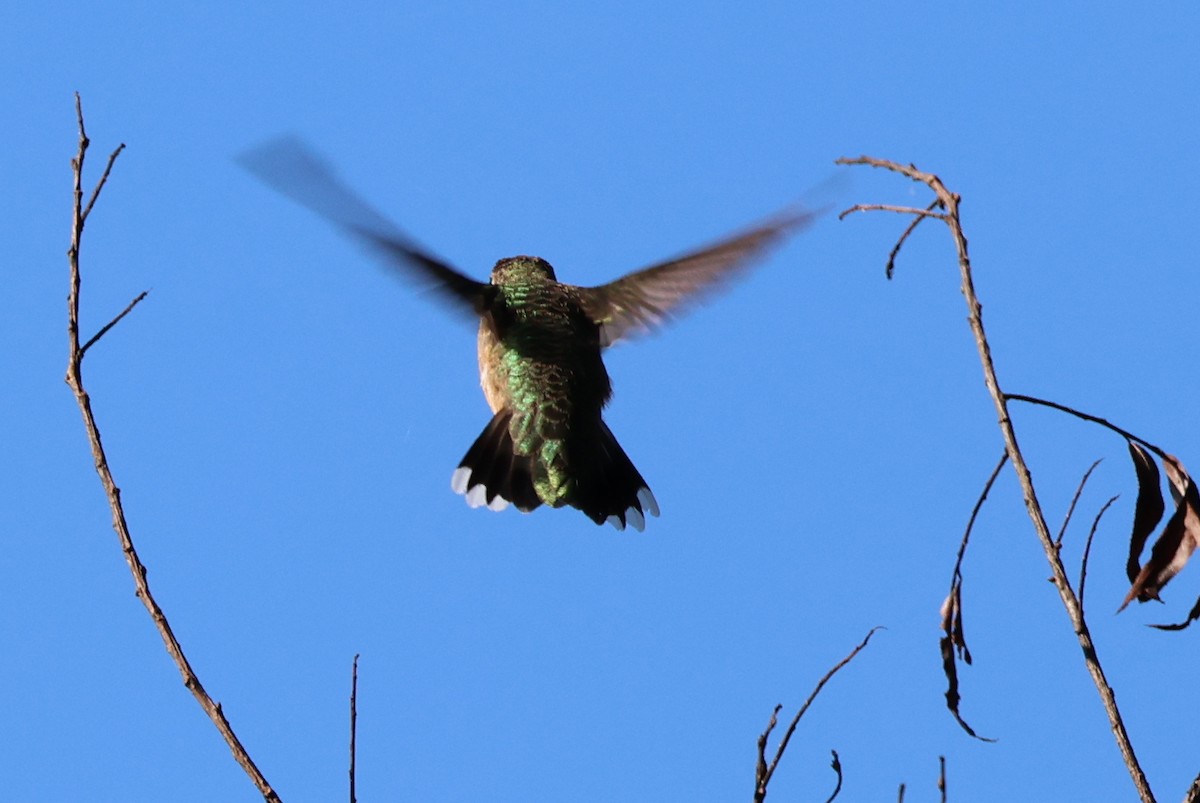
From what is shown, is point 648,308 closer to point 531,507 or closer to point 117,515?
point 531,507

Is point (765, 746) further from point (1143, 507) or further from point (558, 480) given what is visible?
point (558, 480)

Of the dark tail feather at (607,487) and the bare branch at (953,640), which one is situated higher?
the dark tail feather at (607,487)

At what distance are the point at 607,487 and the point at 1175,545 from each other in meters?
2.79

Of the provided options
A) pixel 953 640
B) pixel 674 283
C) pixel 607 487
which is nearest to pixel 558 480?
pixel 607 487

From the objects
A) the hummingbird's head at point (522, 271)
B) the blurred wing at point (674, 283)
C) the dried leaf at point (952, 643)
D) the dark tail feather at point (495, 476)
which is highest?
the hummingbird's head at point (522, 271)

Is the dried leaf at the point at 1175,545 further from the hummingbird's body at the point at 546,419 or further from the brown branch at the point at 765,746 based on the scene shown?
the hummingbird's body at the point at 546,419

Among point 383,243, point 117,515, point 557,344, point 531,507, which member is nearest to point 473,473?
point 531,507

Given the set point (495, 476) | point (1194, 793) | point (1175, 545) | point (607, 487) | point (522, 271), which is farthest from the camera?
point (522, 271)

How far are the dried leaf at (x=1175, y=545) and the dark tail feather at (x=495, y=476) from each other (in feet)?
9.10

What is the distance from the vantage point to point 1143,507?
336 centimetres

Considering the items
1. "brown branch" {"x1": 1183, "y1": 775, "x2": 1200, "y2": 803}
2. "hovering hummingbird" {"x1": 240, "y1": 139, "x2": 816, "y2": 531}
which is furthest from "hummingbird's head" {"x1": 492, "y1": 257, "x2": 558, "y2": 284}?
"brown branch" {"x1": 1183, "y1": 775, "x2": 1200, "y2": 803}

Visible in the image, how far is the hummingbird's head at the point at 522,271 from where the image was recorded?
6.29 m

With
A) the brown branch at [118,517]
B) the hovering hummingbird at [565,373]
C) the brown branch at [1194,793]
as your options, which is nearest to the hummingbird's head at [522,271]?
the hovering hummingbird at [565,373]

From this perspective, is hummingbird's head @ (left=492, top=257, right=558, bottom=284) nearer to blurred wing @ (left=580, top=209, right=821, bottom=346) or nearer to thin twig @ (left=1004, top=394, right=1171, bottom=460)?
blurred wing @ (left=580, top=209, right=821, bottom=346)
